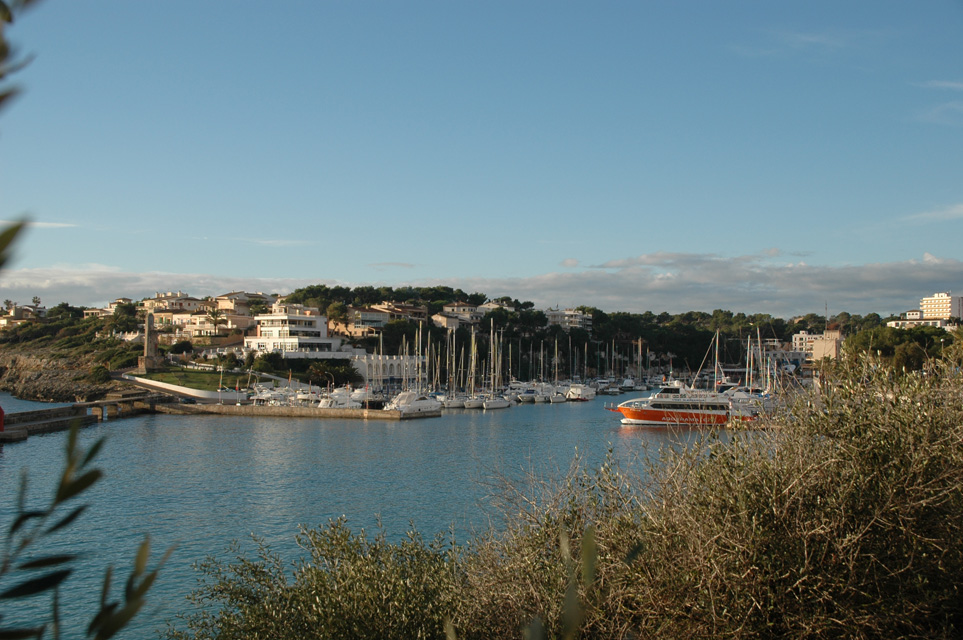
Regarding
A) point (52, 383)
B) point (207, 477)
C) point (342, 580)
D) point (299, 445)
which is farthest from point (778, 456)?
point (52, 383)

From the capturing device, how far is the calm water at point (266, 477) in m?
20.4

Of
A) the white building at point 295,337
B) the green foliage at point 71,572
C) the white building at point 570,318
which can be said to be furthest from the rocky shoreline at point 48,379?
the white building at point 570,318

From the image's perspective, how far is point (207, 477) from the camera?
30953 millimetres

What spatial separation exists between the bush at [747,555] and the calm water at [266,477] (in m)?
1.88

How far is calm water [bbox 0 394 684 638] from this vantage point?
66.8 feet

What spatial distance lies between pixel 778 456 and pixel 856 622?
2.44 meters

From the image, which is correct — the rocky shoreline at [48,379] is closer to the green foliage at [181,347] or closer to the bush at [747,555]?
the green foliage at [181,347]

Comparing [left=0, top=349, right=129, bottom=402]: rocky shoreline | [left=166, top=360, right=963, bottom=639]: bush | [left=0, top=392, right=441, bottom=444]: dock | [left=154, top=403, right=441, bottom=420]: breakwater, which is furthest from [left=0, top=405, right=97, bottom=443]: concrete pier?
[left=166, top=360, right=963, bottom=639]: bush

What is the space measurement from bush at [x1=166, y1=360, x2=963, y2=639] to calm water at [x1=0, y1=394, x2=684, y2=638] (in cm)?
188

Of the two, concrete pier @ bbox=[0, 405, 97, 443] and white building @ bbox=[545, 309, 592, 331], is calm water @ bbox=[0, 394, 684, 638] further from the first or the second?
white building @ bbox=[545, 309, 592, 331]

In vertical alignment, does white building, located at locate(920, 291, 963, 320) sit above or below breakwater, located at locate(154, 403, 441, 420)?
above

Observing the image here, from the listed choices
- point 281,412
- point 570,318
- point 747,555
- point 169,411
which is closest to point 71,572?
point 747,555

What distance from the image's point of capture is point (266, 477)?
30797mm

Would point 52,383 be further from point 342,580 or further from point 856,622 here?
point 856,622
